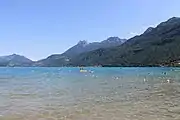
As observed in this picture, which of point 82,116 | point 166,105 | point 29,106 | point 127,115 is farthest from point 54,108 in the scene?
point 166,105

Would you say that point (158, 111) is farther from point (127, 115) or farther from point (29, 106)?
point (29, 106)

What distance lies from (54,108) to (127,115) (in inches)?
248

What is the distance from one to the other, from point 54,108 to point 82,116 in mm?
4510

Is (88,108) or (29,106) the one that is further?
(29,106)

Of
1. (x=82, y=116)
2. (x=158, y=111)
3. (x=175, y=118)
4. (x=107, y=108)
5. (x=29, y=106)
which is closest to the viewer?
(x=175, y=118)

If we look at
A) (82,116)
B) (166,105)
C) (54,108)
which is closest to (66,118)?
(82,116)

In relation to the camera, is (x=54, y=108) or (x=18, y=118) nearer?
(x=18, y=118)

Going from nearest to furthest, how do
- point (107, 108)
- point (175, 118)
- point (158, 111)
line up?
point (175, 118) → point (158, 111) → point (107, 108)

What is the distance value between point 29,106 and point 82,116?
6.91 meters

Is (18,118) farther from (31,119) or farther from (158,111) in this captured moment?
(158,111)

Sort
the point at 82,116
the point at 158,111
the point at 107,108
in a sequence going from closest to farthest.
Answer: the point at 82,116
the point at 158,111
the point at 107,108

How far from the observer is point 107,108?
79.3ft

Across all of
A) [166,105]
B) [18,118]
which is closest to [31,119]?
[18,118]

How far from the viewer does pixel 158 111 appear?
22297 mm
